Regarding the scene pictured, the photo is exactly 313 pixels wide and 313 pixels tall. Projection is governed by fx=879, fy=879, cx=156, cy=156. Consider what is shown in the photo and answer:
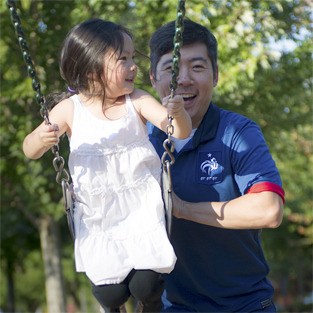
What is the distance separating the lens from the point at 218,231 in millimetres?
3711

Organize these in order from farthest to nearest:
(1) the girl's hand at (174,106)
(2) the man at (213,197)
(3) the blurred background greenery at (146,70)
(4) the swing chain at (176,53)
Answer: (3) the blurred background greenery at (146,70) → (2) the man at (213,197) → (1) the girl's hand at (174,106) → (4) the swing chain at (176,53)

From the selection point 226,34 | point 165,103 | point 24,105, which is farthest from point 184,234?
point 24,105

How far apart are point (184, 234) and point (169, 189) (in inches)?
23.0

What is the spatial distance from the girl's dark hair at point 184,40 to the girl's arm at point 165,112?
2.19 ft

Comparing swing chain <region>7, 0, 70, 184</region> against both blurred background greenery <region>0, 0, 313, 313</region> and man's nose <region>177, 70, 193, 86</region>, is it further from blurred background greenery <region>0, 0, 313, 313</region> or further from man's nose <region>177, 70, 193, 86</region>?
blurred background greenery <region>0, 0, 313, 313</region>

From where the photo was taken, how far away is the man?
3.61 m

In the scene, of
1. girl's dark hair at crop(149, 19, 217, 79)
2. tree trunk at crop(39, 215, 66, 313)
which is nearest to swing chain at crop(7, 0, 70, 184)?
girl's dark hair at crop(149, 19, 217, 79)

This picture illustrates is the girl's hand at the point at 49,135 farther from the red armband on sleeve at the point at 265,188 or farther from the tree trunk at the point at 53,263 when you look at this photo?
the tree trunk at the point at 53,263

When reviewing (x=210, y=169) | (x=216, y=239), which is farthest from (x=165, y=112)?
(x=216, y=239)

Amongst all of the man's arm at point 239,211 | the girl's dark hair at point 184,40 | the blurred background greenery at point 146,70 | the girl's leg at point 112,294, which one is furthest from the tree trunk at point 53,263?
the girl's leg at point 112,294

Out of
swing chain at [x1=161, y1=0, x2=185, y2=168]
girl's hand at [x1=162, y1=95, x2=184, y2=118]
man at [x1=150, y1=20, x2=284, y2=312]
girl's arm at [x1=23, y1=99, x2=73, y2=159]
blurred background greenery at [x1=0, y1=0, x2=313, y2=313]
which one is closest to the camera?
swing chain at [x1=161, y1=0, x2=185, y2=168]

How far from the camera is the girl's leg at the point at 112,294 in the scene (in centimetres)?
321

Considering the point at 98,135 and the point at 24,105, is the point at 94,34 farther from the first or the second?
the point at 24,105

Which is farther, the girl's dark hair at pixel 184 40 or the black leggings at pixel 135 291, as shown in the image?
the girl's dark hair at pixel 184 40
